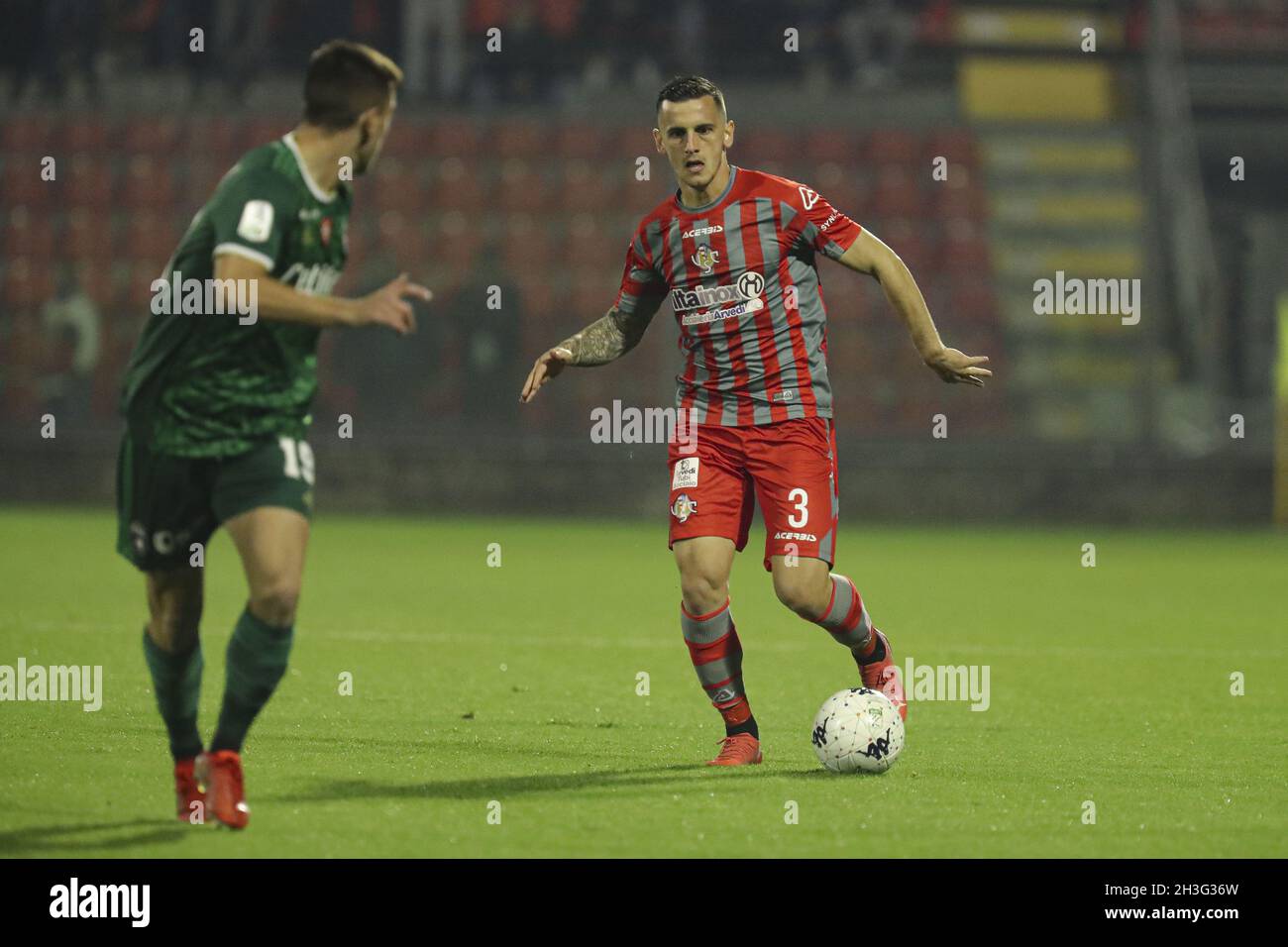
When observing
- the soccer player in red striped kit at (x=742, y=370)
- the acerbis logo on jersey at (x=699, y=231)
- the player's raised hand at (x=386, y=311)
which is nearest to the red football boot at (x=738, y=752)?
the soccer player in red striped kit at (x=742, y=370)

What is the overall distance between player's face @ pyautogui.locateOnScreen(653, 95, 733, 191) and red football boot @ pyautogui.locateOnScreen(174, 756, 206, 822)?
2.32 metres

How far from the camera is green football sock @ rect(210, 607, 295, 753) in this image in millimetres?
4719

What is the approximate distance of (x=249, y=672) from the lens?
15.5 feet

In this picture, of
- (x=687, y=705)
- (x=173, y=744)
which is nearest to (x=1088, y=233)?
(x=687, y=705)

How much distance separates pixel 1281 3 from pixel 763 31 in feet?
21.0

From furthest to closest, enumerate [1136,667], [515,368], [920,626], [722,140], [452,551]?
1. [515,368]
2. [452,551]
3. [920,626]
4. [1136,667]
5. [722,140]

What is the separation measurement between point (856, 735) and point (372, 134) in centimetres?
226

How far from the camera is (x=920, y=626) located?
9703 millimetres

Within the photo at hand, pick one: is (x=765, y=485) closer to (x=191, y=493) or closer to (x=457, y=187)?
(x=191, y=493)

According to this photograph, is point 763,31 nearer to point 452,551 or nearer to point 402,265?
point 402,265

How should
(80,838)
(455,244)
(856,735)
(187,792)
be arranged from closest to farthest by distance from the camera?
(80,838) < (187,792) < (856,735) < (455,244)

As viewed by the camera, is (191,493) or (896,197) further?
(896,197)

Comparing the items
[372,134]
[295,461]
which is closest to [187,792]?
[295,461]

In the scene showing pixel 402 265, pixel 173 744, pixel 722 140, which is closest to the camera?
pixel 173 744
